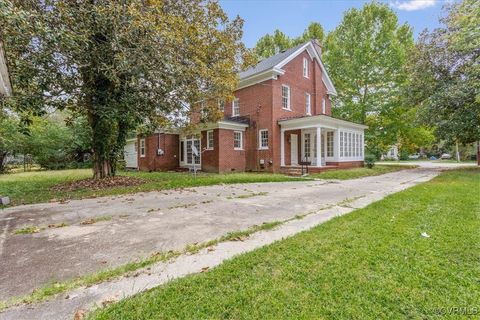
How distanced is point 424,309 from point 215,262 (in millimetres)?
2132

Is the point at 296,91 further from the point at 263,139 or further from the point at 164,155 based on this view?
the point at 164,155

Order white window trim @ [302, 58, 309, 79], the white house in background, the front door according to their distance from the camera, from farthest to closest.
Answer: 1. white window trim @ [302, 58, 309, 79]
2. the front door
3. the white house in background

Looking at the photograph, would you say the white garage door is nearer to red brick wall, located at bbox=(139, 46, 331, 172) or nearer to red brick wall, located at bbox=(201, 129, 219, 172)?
red brick wall, located at bbox=(139, 46, 331, 172)

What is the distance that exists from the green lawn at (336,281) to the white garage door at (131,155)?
21.5 m

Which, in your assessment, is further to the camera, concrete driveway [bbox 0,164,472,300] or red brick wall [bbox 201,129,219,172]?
red brick wall [bbox 201,129,219,172]

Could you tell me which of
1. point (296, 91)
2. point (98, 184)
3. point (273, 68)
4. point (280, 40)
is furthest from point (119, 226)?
point (280, 40)

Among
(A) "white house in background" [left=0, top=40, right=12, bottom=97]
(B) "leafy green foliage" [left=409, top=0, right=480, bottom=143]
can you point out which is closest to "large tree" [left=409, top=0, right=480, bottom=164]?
(B) "leafy green foliage" [left=409, top=0, right=480, bottom=143]

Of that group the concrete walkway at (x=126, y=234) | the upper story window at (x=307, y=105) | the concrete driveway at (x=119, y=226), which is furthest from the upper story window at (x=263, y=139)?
the concrete walkway at (x=126, y=234)

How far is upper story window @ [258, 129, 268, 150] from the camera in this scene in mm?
16672

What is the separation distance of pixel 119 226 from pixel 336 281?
153 inches

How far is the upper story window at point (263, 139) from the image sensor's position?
1667 centimetres

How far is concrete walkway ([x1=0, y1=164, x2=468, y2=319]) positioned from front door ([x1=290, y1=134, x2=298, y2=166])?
396 inches

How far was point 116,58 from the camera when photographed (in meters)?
7.86

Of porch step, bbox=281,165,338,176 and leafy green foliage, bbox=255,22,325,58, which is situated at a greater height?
leafy green foliage, bbox=255,22,325,58
